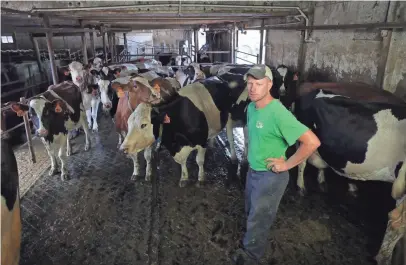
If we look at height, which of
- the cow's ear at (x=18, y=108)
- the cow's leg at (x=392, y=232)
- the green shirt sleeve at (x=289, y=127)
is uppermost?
the green shirt sleeve at (x=289, y=127)

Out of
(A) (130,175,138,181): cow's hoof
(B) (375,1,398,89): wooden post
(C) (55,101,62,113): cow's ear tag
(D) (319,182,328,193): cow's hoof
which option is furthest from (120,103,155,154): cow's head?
(B) (375,1,398,89): wooden post

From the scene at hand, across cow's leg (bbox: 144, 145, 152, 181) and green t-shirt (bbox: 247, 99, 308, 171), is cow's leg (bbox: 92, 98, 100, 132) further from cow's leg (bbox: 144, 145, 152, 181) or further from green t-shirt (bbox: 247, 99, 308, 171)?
green t-shirt (bbox: 247, 99, 308, 171)

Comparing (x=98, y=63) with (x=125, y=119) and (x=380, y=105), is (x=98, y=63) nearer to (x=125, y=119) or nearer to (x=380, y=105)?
(x=125, y=119)

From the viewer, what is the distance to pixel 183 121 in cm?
Result: 457

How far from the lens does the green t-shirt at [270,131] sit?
8.05 feet

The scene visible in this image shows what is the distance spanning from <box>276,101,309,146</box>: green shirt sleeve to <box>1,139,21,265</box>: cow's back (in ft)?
7.47

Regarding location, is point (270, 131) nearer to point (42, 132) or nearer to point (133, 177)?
point (133, 177)

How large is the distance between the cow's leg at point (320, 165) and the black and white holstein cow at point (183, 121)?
168 cm

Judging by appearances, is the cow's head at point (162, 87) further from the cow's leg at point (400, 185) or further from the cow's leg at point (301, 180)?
the cow's leg at point (400, 185)

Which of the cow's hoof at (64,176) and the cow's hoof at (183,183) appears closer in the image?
the cow's hoof at (183,183)

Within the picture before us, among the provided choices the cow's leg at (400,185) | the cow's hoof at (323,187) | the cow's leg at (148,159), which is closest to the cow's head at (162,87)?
the cow's leg at (148,159)

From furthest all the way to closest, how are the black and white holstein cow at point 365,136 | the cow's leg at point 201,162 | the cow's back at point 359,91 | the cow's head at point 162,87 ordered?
the cow's head at point 162,87, the cow's leg at point 201,162, the cow's back at point 359,91, the black and white holstein cow at point 365,136

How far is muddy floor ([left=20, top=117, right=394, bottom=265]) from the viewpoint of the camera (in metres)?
3.38

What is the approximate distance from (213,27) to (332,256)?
13390 millimetres
